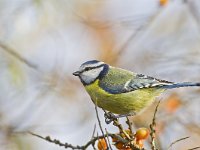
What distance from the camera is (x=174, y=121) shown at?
6961 mm

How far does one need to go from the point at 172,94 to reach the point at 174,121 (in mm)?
692

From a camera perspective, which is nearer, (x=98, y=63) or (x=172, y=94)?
(x=98, y=63)

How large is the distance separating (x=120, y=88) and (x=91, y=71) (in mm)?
298

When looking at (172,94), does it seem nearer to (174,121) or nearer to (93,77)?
(174,121)

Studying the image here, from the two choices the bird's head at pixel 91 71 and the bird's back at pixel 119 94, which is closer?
the bird's back at pixel 119 94

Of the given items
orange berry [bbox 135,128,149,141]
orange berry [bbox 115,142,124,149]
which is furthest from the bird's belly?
orange berry [bbox 115,142,124,149]

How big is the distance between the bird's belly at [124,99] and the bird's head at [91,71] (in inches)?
3.5

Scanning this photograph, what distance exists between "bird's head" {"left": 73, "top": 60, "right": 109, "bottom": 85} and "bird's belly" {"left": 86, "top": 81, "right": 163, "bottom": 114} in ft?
0.30

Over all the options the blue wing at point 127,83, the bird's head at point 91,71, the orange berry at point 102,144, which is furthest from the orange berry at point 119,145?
the bird's head at point 91,71

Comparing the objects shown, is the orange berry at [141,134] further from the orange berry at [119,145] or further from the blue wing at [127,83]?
the blue wing at [127,83]

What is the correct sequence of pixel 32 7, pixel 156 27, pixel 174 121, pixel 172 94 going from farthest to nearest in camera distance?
pixel 156 27
pixel 32 7
pixel 172 94
pixel 174 121

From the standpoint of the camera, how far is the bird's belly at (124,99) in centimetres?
531

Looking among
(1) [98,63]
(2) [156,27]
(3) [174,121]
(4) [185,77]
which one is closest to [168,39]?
(2) [156,27]

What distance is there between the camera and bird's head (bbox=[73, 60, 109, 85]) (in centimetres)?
555
